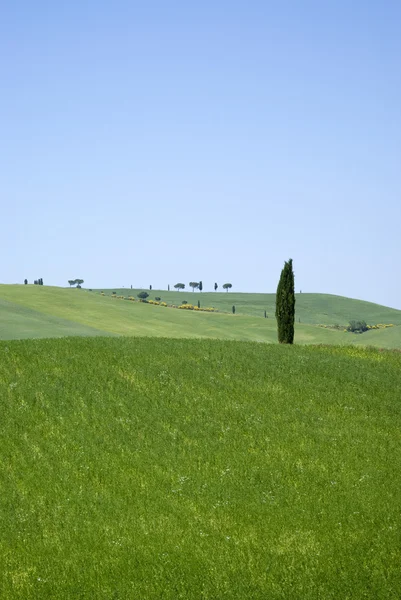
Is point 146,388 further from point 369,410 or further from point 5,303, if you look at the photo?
point 5,303

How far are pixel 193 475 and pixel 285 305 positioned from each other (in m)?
30.6

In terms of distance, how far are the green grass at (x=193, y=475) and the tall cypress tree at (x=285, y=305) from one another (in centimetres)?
1386

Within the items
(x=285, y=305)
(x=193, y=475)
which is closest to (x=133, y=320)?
(x=285, y=305)

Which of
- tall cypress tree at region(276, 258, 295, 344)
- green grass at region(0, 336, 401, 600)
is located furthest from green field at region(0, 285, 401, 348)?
green grass at region(0, 336, 401, 600)

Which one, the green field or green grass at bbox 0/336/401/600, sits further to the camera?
the green field

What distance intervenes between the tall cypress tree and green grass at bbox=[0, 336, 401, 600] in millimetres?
13856

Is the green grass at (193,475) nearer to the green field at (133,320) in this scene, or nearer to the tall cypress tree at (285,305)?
the tall cypress tree at (285,305)

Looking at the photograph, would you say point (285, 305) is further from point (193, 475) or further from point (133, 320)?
point (133, 320)

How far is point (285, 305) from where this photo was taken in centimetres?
5231

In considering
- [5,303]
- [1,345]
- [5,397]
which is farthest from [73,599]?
→ [5,303]

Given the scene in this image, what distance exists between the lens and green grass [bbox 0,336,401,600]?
16.3m

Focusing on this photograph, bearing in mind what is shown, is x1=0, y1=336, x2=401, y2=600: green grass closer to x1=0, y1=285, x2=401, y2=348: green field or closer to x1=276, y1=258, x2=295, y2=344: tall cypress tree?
x1=276, y1=258, x2=295, y2=344: tall cypress tree

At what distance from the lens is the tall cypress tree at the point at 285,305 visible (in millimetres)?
52344

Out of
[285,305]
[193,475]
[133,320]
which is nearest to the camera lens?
[193,475]
